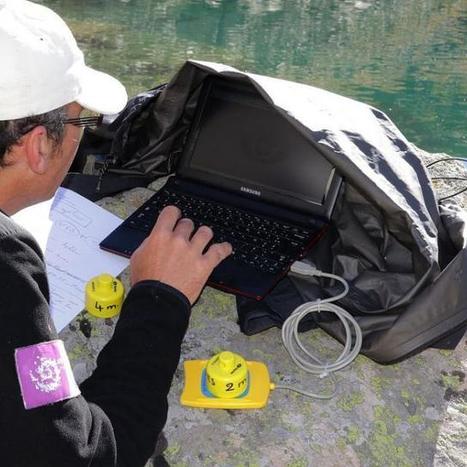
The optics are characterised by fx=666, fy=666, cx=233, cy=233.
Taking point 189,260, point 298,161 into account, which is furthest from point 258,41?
point 189,260

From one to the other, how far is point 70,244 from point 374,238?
0.63m

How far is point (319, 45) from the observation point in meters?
6.54

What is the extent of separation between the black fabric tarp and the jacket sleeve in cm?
26

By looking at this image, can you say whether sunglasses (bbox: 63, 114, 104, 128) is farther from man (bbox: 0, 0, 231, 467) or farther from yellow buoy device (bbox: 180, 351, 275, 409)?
yellow buoy device (bbox: 180, 351, 275, 409)

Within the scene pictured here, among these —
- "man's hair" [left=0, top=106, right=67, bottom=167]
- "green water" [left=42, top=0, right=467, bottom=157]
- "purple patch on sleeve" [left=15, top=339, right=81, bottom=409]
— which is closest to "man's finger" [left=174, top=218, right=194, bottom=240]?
"man's hair" [left=0, top=106, right=67, bottom=167]

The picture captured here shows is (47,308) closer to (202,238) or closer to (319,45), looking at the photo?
(202,238)

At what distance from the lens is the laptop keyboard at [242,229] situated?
1.35 m

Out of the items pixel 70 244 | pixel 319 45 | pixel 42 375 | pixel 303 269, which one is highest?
pixel 42 375

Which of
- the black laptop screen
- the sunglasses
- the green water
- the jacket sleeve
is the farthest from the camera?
the green water

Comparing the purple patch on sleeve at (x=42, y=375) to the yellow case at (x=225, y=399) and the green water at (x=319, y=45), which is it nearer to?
the yellow case at (x=225, y=399)

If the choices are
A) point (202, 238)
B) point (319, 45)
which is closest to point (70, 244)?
point (202, 238)

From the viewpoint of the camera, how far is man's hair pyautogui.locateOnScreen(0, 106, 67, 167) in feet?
3.05

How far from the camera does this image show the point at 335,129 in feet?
4.00

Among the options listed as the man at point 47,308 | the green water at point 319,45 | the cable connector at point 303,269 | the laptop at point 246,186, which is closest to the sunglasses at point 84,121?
the man at point 47,308
